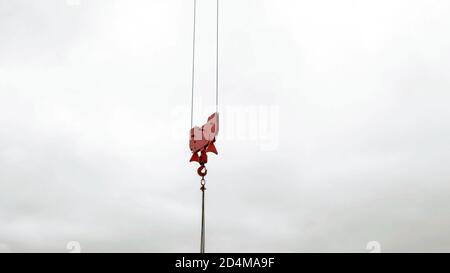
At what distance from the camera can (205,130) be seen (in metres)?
11.0
